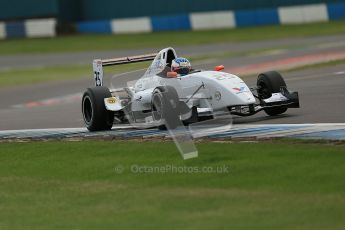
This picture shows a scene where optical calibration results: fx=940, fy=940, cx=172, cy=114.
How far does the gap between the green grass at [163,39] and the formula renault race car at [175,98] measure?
1745cm

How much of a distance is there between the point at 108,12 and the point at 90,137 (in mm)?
26016

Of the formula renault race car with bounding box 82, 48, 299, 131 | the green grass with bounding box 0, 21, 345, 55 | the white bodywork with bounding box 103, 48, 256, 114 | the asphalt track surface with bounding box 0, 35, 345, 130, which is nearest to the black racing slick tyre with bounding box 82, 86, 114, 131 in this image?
the formula renault race car with bounding box 82, 48, 299, 131

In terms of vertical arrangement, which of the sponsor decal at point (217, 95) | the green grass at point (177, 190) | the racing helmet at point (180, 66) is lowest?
the green grass at point (177, 190)

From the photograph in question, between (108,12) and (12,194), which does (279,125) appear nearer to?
(12,194)

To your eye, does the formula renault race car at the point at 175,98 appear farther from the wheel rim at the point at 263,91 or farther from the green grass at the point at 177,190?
the green grass at the point at 177,190

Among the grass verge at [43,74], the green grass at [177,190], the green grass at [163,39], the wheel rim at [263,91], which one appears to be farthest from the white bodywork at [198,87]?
the green grass at [163,39]

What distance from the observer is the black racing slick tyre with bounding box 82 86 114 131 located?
13125 millimetres

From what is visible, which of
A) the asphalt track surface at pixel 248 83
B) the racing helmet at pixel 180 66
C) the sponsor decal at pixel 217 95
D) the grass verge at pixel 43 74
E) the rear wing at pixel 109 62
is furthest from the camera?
the grass verge at pixel 43 74

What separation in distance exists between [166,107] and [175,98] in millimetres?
171

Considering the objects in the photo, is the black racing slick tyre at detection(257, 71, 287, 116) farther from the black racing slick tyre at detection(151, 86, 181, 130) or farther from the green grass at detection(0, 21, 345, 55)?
the green grass at detection(0, 21, 345, 55)

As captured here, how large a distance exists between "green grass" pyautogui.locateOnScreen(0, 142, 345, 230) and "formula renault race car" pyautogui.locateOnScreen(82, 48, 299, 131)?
110 cm

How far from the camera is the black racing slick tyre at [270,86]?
1276cm

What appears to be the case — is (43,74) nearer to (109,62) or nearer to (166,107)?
(109,62)

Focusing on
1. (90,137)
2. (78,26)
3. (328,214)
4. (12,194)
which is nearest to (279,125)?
(90,137)
